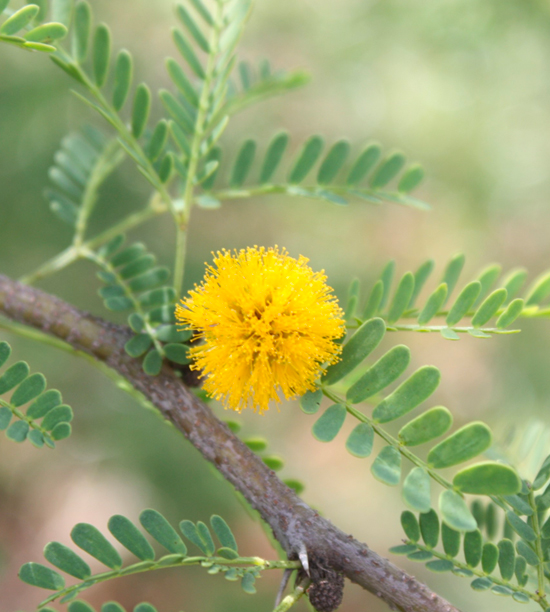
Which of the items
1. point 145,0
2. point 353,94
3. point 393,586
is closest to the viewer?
point 393,586

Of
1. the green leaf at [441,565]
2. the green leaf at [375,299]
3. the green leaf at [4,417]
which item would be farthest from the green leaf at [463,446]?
the green leaf at [4,417]

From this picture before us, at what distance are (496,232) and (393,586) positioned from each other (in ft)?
14.4

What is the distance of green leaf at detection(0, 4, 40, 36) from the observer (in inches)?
36.5

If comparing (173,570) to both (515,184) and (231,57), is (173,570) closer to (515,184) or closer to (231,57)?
(231,57)

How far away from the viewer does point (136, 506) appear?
3539 millimetres

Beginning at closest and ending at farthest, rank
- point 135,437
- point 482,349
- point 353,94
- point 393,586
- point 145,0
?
point 393,586, point 135,437, point 145,0, point 353,94, point 482,349

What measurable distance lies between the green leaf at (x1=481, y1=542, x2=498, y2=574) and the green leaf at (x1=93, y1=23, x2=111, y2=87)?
124 cm

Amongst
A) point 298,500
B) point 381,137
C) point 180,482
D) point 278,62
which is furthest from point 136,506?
point 278,62

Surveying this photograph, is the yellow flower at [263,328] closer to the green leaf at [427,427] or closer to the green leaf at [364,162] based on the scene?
the green leaf at [427,427]

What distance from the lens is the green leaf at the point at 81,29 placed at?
47.6 inches

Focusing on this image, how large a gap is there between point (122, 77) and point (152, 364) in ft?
2.19

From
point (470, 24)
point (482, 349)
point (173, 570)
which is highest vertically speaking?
point (470, 24)

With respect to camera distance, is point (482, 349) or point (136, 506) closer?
point (136, 506)

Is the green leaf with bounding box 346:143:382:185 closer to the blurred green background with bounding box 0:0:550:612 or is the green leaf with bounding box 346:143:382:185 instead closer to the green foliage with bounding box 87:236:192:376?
the green foliage with bounding box 87:236:192:376
